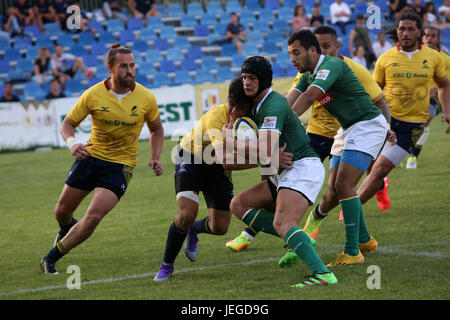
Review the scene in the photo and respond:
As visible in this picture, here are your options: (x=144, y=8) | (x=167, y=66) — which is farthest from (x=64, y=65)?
(x=144, y=8)

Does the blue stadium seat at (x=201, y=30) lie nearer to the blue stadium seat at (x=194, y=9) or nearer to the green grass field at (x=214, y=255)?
the blue stadium seat at (x=194, y=9)

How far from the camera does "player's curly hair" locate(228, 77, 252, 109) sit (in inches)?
228

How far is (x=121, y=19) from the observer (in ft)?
80.5

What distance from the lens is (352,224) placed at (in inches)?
255

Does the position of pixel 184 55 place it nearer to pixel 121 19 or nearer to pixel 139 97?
pixel 121 19

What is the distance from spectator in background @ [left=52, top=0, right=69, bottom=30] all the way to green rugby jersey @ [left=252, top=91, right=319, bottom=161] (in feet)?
A: 61.5

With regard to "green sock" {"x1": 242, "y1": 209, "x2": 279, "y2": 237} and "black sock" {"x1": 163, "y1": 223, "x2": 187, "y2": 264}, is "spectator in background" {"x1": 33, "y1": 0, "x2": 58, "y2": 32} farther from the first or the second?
"green sock" {"x1": 242, "y1": 209, "x2": 279, "y2": 237}

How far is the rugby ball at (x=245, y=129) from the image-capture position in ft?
18.5

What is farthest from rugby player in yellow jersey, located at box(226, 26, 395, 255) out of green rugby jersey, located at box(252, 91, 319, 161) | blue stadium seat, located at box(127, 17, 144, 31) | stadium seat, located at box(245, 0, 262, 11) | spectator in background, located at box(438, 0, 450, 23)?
stadium seat, located at box(245, 0, 262, 11)

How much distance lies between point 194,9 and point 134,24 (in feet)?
8.96

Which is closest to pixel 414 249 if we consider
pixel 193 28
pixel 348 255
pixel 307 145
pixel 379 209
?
pixel 348 255

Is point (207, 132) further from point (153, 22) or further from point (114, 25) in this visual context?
point (153, 22)

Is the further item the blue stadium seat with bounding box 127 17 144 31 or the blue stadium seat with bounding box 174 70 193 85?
the blue stadium seat with bounding box 127 17 144 31

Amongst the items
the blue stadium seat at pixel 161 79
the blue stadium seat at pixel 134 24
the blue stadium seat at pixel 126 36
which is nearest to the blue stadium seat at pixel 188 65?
the blue stadium seat at pixel 161 79
